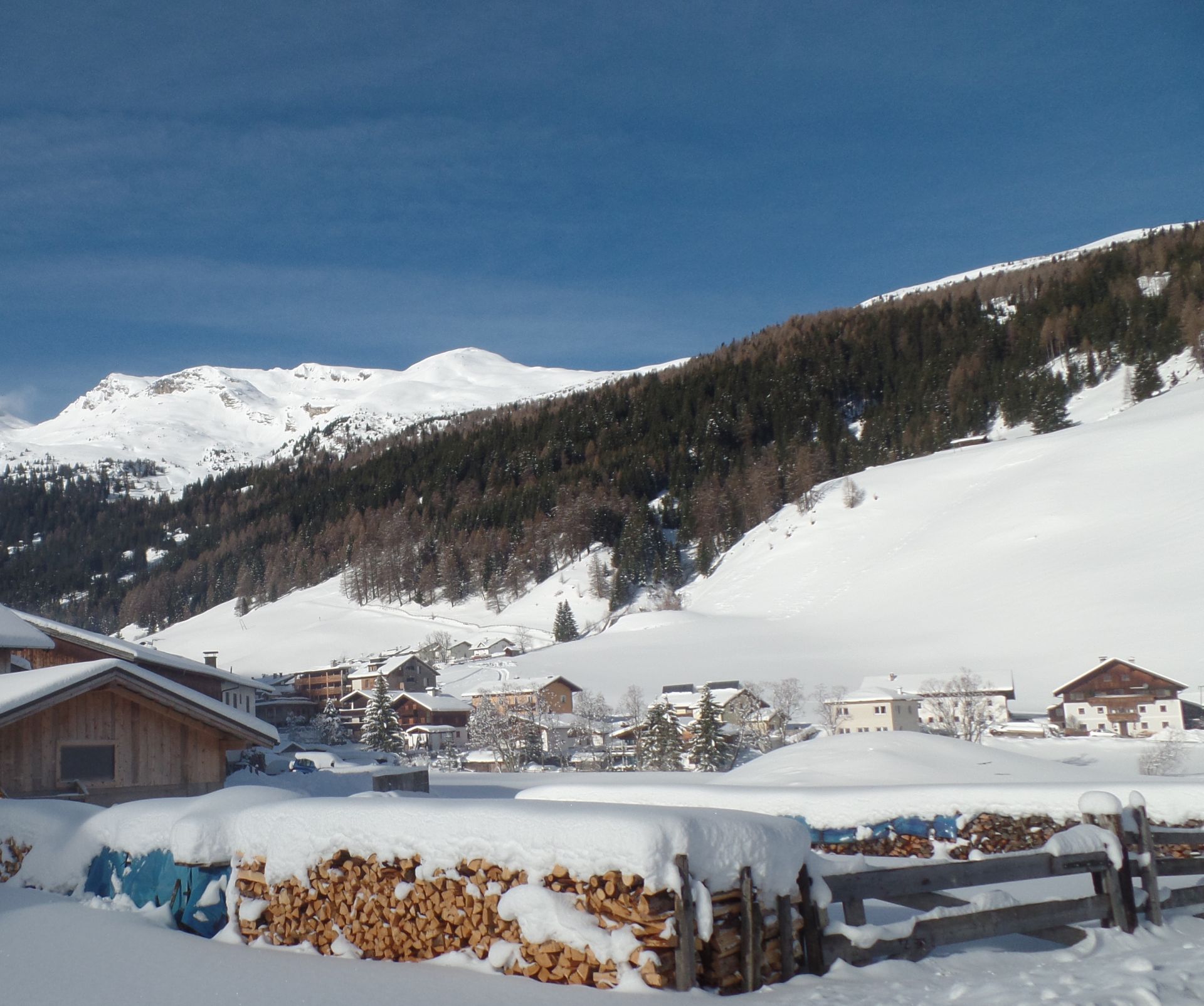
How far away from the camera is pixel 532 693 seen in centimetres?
7369

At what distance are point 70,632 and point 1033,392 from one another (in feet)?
425

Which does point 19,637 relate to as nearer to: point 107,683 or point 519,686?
point 107,683

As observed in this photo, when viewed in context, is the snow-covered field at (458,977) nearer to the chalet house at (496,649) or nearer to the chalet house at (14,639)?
the chalet house at (14,639)

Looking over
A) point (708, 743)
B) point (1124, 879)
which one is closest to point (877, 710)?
point (708, 743)

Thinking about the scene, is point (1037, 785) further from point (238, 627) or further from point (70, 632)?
point (238, 627)

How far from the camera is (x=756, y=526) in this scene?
400 ft

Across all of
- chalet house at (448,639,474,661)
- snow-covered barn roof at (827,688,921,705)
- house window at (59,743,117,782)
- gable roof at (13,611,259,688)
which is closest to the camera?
house window at (59,743,117,782)

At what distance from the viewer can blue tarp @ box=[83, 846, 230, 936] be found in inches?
315

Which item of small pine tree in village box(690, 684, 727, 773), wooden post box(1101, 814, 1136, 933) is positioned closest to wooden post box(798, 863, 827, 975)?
wooden post box(1101, 814, 1136, 933)

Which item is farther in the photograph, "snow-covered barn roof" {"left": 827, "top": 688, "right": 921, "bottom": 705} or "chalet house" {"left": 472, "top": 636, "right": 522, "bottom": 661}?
"chalet house" {"left": 472, "top": 636, "right": 522, "bottom": 661}

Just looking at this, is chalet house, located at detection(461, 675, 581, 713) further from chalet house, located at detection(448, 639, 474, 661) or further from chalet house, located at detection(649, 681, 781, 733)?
chalet house, located at detection(448, 639, 474, 661)

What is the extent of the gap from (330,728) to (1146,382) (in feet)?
354

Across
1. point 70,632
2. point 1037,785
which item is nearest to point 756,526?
point 70,632

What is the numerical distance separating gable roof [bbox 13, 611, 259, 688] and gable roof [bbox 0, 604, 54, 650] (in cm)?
654
